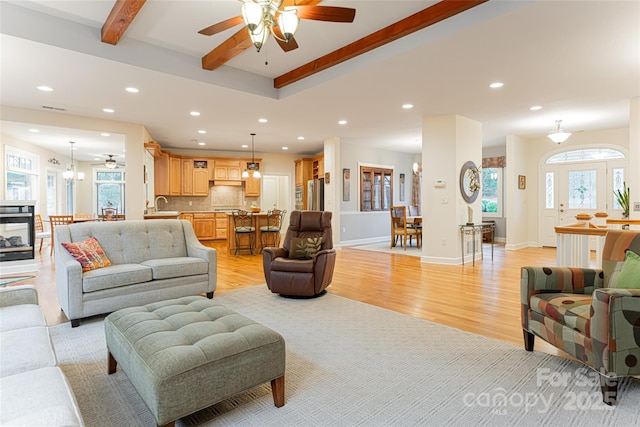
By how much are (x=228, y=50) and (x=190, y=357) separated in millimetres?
3330

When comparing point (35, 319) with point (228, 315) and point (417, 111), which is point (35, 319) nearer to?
point (228, 315)

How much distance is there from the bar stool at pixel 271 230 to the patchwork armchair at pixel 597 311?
5.31 meters

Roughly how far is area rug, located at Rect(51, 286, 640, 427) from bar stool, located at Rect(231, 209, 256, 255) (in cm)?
411

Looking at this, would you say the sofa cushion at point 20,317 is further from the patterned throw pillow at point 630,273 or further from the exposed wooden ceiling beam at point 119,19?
the patterned throw pillow at point 630,273

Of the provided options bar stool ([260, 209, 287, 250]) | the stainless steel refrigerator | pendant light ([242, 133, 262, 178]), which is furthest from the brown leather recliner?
the stainless steel refrigerator

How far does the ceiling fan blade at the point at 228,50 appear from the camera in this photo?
10.8 feet

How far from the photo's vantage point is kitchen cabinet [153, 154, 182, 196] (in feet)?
30.3

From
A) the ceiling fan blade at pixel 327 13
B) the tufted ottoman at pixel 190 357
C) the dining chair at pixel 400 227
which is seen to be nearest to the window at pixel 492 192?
A: the dining chair at pixel 400 227

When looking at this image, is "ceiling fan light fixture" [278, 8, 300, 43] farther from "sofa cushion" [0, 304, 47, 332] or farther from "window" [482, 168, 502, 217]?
"window" [482, 168, 502, 217]

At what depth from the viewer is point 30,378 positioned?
48.6 inches

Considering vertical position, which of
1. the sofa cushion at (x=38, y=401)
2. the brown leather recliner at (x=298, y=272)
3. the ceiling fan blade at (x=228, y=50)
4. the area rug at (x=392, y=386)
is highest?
the ceiling fan blade at (x=228, y=50)

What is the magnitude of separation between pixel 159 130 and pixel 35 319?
630 cm

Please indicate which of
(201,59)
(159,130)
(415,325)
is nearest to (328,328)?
(415,325)

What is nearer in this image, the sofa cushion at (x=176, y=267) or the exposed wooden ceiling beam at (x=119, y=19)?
the exposed wooden ceiling beam at (x=119, y=19)
